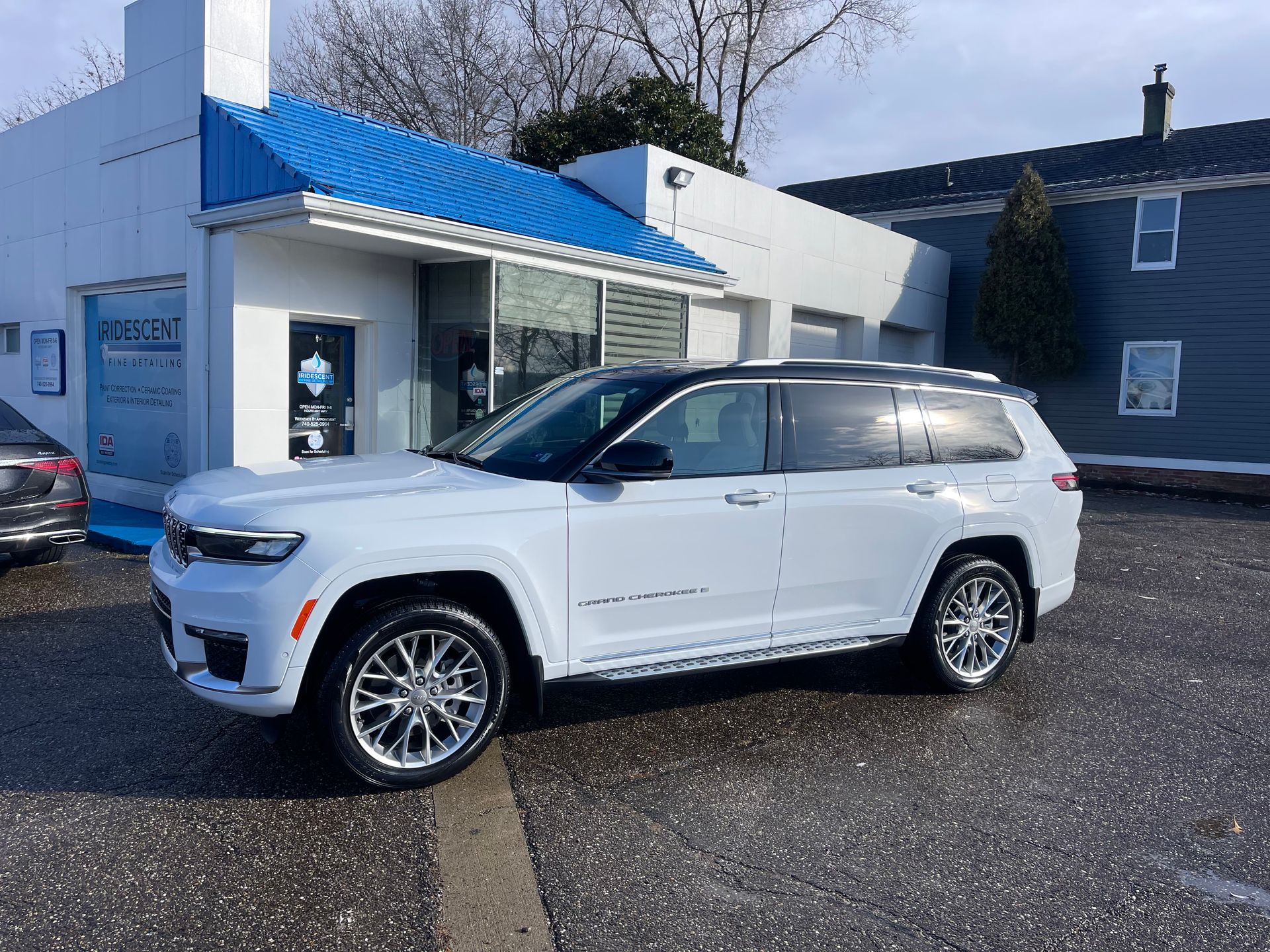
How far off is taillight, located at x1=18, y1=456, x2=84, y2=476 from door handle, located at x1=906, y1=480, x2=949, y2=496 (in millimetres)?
6193

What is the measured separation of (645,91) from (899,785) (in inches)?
742

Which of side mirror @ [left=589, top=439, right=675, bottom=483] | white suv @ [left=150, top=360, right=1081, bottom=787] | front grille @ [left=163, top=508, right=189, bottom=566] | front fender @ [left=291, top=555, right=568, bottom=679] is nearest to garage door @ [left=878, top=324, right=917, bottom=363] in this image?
white suv @ [left=150, top=360, right=1081, bottom=787]

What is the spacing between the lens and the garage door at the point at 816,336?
1656 centimetres

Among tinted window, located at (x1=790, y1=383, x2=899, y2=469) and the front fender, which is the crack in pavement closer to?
the front fender

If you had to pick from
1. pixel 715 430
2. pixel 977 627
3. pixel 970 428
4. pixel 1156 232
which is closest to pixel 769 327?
pixel 970 428

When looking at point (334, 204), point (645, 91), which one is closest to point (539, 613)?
point (334, 204)

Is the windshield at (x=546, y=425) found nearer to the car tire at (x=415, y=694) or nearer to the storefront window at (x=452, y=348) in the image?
the car tire at (x=415, y=694)

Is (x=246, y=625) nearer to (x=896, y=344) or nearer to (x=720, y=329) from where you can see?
Result: (x=720, y=329)

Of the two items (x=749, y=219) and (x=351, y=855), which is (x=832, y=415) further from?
(x=749, y=219)

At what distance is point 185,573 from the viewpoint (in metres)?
3.89

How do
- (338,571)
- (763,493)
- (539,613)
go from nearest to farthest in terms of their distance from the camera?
(338,571) < (539,613) < (763,493)

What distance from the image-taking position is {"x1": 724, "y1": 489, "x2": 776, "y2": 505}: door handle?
4625mm

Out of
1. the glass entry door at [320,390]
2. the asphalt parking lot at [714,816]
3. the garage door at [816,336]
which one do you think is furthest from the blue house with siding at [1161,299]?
the asphalt parking lot at [714,816]

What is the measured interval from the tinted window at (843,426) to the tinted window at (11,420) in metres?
6.14
